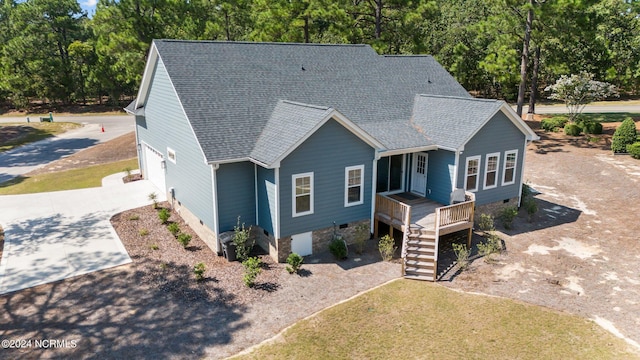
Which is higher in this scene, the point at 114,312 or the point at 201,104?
the point at 201,104

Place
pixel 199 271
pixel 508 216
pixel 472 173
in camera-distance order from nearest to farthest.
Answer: pixel 199 271
pixel 472 173
pixel 508 216

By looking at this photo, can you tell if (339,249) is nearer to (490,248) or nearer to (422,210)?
(422,210)

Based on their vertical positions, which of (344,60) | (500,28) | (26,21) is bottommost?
(344,60)

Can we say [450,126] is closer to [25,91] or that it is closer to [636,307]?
[636,307]

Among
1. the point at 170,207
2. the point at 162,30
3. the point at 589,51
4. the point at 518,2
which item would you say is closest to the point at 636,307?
the point at 170,207

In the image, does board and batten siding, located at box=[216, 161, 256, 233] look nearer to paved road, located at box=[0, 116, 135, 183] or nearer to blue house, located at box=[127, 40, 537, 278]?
blue house, located at box=[127, 40, 537, 278]

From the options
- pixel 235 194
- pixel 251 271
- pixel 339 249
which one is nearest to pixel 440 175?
pixel 339 249

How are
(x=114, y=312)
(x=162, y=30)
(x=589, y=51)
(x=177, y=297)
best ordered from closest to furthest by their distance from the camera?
(x=114, y=312) → (x=177, y=297) → (x=162, y=30) → (x=589, y=51)
